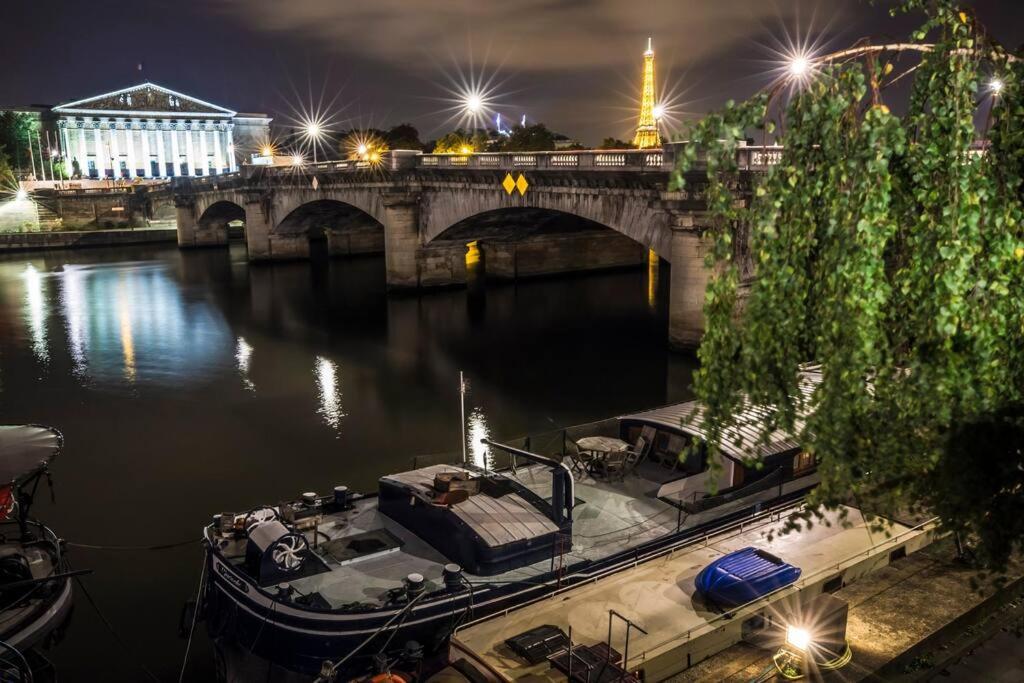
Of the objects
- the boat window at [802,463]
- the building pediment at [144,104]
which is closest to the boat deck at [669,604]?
the boat window at [802,463]

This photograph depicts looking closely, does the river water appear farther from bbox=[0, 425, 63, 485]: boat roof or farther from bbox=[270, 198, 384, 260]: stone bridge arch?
bbox=[270, 198, 384, 260]: stone bridge arch

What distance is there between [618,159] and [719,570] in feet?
101

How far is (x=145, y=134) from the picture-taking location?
17538cm

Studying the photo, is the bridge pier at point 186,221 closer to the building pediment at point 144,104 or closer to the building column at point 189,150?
the building pediment at point 144,104

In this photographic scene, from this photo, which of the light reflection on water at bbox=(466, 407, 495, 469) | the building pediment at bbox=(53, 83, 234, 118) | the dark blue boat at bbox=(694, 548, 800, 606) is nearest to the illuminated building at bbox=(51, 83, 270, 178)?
the building pediment at bbox=(53, 83, 234, 118)

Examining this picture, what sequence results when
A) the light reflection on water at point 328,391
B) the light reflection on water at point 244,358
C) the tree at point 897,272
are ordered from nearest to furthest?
1. the tree at point 897,272
2. the light reflection on water at point 328,391
3. the light reflection on water at point 244,358

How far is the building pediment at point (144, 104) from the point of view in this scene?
167 m

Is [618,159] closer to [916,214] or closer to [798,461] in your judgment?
[798,461]

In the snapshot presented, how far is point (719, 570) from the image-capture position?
13383 mm

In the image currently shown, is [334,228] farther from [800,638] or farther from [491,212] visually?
[800,638]

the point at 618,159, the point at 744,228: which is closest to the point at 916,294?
the point at 744,228

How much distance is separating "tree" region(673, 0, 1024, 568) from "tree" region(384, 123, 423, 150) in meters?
132

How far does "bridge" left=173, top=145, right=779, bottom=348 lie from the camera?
3838 cm

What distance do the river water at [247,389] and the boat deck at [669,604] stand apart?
692 cm
